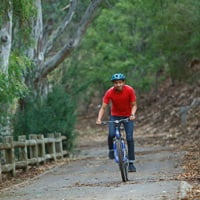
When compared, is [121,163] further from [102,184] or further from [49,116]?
[49,116]

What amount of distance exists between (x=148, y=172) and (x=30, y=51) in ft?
31.7

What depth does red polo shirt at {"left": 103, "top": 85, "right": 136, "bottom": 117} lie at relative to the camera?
1359 centimetres

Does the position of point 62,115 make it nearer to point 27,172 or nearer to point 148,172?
point 27,172

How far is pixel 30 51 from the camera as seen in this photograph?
2405cm

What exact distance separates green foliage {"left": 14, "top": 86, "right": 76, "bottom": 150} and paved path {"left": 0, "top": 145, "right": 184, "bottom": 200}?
3206mm

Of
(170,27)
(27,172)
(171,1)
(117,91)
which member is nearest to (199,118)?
(170,27)

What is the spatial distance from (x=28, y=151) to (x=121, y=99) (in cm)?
675

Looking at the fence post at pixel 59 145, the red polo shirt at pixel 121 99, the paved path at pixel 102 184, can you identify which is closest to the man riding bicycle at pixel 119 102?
the red polo shirt at pixel 121 99

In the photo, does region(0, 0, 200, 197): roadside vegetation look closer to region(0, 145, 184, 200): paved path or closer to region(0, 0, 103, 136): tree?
region(0, 0, 103, 136): tree

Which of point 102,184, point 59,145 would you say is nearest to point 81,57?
point 59,145

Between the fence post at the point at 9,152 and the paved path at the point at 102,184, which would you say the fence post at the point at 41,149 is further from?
the fence post at the point at 9,152

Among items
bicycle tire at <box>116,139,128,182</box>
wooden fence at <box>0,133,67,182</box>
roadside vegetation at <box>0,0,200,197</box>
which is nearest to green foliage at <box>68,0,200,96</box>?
roadside vegetation at <box>0,0,200,197</box>

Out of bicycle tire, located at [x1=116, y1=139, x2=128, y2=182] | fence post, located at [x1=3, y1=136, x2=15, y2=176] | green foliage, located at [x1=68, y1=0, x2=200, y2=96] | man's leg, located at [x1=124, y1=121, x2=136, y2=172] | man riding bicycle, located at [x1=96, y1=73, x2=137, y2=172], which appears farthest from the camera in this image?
green foliage, located at [x1=68, y1=0, x2=200, y2=96]

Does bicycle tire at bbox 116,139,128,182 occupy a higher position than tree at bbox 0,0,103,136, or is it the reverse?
tree at bbox 0,0,103,136
